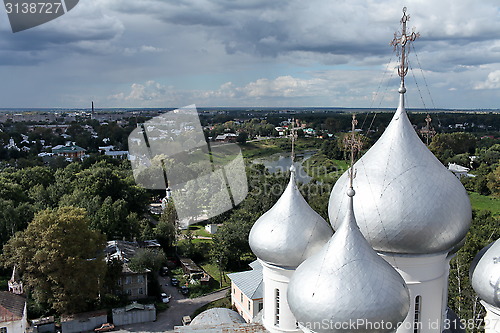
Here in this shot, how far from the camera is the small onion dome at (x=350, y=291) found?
8367mm

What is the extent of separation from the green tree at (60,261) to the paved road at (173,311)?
3129 millimetres

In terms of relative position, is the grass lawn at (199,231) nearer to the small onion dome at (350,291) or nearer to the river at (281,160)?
the river at (281,160)

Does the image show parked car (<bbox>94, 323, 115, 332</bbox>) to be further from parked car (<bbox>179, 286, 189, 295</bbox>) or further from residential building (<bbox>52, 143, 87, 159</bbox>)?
residential building (<bbox>52, 143, 87, 159</bbox>)

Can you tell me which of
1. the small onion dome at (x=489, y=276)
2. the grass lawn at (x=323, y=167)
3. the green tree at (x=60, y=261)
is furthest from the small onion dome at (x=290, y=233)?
the grass lawn at (x=323, y=167)

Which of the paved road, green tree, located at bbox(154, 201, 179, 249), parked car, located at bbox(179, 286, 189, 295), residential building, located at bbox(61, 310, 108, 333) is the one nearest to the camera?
residential building, located at bbox(61, 310, 108, 333)

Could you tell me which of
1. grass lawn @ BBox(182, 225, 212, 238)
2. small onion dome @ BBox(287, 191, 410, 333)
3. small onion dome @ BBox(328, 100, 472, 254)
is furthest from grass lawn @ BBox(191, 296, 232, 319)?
small onion dome @ BBox(287, 191, 410, 333)

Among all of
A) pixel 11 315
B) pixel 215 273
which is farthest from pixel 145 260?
pixel 11 315

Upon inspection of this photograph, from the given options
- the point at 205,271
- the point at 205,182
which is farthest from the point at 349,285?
the point at 205,182

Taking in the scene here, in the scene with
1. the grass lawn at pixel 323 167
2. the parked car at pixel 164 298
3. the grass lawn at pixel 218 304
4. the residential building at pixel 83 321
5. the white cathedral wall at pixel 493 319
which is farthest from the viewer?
the grass lawn at pixel 323 167

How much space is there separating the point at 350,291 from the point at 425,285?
323 centimetres

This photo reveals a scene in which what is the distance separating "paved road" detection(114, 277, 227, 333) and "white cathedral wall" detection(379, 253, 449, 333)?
45.3 ft

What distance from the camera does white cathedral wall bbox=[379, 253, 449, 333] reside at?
34.1 ft

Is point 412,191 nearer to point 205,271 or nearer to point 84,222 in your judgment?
point 84,222

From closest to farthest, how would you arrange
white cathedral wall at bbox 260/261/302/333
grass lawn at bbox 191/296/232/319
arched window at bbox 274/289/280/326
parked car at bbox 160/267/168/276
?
1. white cathedral wall at bbox 260/261/302/333
2. arched window at bbox 274/289/280/326
3. grass lawn at bbox 191/296/232/319
4. parked car at bbox 160/267/168/276
